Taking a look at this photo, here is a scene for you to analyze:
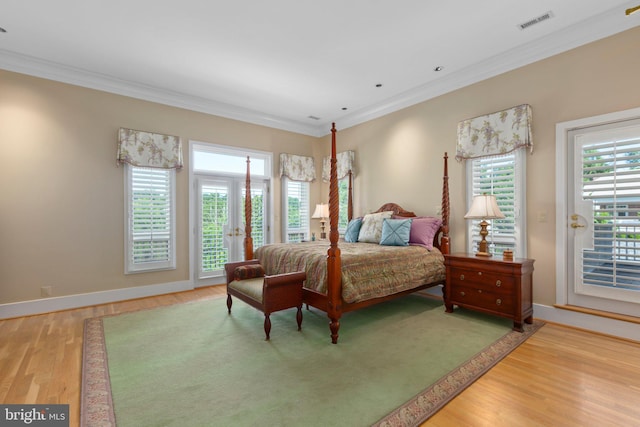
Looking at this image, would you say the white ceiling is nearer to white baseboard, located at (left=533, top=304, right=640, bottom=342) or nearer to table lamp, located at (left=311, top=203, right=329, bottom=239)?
table lamp, located at (left=311, top=203, right=329, bottom=239)

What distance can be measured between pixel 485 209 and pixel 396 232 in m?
1.11

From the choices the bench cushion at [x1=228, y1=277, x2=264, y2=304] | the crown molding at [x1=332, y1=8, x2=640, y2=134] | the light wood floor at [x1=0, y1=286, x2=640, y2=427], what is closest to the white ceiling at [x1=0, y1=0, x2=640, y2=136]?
the crown molding at [x1=332, y1=8, x2=640, y2=134]

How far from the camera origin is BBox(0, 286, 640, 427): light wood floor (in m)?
1.76

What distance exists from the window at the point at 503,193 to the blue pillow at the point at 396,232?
34.4 inches

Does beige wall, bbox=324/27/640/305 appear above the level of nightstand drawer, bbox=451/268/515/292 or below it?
above

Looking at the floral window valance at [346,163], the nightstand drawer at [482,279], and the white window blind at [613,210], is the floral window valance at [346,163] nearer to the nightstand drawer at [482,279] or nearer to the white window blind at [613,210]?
the nightstand drawer at [482,279]

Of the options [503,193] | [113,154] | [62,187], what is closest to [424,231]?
[503,193]

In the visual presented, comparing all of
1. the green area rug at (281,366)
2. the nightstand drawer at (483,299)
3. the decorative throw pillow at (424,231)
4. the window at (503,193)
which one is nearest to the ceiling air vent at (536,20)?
the window at (503,193)

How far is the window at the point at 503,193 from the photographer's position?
354 cm

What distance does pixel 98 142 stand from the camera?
414cm

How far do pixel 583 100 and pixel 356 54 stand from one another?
2.51m

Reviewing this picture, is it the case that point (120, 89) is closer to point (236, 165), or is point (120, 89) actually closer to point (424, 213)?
point (236, 165)

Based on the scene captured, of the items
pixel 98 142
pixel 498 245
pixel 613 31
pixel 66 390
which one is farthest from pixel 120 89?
pixel 613 31

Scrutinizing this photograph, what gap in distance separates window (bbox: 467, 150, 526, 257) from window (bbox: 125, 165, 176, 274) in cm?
450
